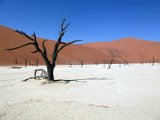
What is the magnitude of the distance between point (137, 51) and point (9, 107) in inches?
4886

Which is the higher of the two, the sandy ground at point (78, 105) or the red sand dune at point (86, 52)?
the red sand dune at point (86, 52)

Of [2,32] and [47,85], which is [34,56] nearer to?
[2,32]

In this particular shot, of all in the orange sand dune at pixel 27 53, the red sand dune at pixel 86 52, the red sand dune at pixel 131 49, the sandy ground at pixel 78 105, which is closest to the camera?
the sandy ground at pixel 78 105

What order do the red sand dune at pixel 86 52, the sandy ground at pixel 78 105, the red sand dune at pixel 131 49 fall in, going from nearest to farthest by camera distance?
the sandy ground at pixel 78 105, the red sand dune at pixel 86 52, the red sand dune at pixel 131 49

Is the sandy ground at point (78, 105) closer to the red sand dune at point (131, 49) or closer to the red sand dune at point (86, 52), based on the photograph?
the red sand dune at point (86, 52)

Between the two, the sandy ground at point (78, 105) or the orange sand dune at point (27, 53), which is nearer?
the sandy ground at point (78, 105)

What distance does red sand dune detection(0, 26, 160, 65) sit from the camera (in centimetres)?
6575

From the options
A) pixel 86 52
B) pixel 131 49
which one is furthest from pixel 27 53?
pixel 131 49

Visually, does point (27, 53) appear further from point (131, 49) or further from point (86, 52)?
point (131, 49)

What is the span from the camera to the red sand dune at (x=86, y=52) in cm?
6575

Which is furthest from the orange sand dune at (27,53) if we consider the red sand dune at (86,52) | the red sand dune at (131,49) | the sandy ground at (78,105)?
the sandy ground at (78,105)

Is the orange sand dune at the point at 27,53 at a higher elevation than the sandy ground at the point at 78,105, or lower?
higher

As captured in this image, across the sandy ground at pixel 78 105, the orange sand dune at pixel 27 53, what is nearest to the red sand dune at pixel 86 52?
the orange sand dune at pixel 27 53

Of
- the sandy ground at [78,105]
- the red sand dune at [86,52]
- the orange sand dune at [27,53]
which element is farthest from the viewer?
the red sand dune at [86,52]
